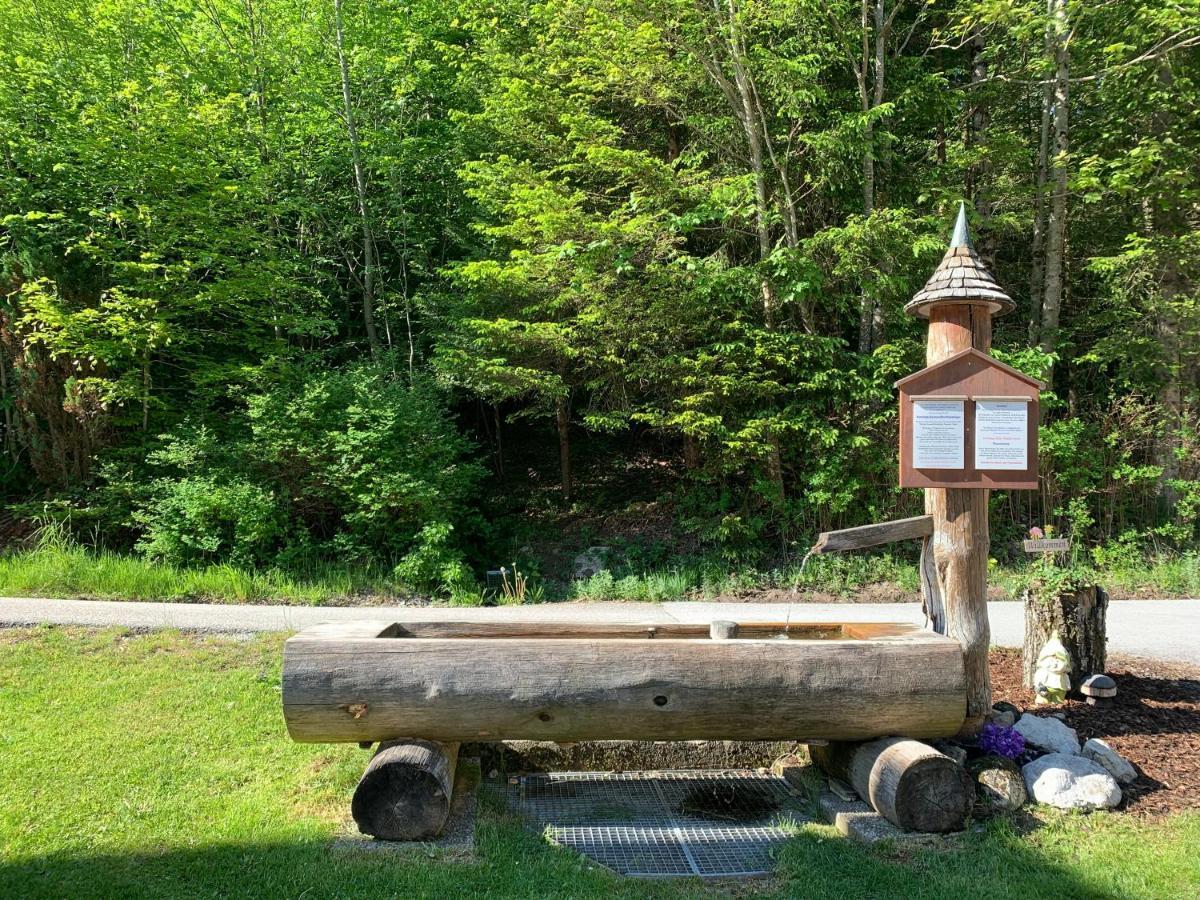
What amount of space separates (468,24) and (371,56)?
6.56ft

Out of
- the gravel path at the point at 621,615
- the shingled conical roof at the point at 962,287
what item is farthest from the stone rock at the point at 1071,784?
the gravel path at the point at 621,615

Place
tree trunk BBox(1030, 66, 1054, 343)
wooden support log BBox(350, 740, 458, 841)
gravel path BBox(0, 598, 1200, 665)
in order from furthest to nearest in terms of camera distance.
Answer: tree trunk BBox(1030, 66, 1054, 343) → gravel path BBox(0, 598, 1200, 665) → wooden support log BBox(350, 740, 458, 841)

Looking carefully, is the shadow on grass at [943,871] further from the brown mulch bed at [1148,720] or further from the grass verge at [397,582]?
the grass verge at [397,582]

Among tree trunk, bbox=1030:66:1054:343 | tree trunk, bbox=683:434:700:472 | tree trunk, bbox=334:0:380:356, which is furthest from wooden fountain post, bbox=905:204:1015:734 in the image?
tree trunk, bbox=334:0:380:356

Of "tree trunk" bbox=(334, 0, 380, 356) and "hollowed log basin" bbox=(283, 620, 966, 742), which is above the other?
"tree trunk" bbox=(334, 0, 380, 356)

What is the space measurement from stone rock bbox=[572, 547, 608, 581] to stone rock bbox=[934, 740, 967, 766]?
7.16m

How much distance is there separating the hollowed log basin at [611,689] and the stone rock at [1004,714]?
2.21ft

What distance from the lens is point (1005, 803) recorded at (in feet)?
13.1

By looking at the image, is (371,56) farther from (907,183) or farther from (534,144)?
(907,183)

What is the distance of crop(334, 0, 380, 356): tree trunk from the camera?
11.8 meters

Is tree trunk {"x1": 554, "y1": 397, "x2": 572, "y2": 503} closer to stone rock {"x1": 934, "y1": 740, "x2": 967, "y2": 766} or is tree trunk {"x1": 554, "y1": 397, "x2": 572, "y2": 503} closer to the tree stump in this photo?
the tree stump

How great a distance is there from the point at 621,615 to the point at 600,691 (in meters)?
4.78

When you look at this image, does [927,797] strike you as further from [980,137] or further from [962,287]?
[980,137]

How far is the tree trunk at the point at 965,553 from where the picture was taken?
441cm
